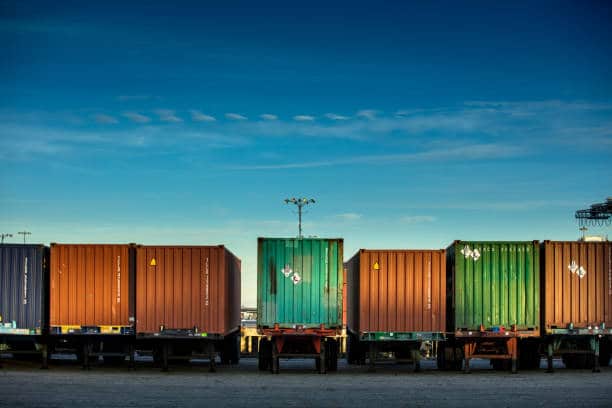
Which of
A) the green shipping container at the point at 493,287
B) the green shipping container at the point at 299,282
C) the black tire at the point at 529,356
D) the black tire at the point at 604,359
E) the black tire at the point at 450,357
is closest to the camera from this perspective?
the green shipping container at the point at 299,282

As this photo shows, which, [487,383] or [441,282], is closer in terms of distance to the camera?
[487,383]

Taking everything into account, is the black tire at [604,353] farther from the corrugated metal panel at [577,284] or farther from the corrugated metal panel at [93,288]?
the corrugated metal panel at [93,288]

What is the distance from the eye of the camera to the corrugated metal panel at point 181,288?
2891cm

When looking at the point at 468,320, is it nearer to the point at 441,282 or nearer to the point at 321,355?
the point at 441,282

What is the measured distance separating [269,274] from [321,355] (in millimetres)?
3042

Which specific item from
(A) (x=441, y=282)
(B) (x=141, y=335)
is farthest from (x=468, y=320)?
(B) (x=141, y=335)

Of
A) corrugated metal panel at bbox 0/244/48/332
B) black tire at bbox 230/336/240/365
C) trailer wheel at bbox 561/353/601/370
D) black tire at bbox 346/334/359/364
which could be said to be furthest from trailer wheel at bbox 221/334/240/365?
trailer wheel at bbox 561/353/601/370

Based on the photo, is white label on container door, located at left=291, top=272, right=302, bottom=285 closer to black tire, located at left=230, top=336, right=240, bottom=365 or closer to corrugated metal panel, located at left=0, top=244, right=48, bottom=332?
corrugated metal panel, located at left=0, top=244, right=48, bottom=332

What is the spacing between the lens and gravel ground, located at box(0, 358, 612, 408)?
66.6ft

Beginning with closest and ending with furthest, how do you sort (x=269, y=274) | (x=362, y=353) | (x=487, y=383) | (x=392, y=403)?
(x=392, y=403) → (x=487, y=383) → (x=269, y=274) → (x=362, y=353)

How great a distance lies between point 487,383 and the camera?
25.4 metres

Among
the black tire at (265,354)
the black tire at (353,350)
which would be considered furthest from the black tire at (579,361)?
the black tire at (265,354)

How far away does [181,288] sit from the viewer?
Answer: 2895cm

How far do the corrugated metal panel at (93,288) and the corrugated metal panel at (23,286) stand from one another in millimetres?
403
